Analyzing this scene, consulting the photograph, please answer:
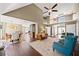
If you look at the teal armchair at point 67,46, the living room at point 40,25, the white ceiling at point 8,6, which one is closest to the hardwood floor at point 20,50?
the living room at point 40,25

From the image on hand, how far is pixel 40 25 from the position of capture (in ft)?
8.50

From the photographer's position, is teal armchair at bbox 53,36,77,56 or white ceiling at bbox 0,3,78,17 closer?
teal armchair at bbox 53,36,77,56

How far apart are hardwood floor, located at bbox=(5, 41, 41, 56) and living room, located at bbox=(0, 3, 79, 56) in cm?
4

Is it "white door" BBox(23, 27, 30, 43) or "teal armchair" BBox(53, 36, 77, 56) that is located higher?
"white door" BBox(23, 27, 30, 43)

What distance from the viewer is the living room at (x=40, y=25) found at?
2545 mm

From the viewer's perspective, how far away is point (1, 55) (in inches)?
103

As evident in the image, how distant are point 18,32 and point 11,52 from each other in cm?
41

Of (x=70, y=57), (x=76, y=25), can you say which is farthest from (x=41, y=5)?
(x=70, y=57)

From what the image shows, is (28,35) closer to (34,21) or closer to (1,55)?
(34,21)

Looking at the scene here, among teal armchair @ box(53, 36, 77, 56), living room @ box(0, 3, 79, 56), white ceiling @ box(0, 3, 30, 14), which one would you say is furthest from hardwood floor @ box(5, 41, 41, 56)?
white ceiling @ box(0, 3, 30, 14)

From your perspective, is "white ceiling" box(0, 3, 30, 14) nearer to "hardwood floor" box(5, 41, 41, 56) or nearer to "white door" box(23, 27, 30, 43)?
"white door" box(23, 27, 30, 43)

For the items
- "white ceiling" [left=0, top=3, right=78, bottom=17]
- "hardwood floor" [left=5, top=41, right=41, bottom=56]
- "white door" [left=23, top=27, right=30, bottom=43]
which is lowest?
"hardwood floor" [left=5, top=41, right=41, bottom=56]

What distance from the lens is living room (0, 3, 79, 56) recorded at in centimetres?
254

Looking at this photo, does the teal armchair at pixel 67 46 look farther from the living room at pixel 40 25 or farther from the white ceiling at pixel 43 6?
the white ceiling at pixel 43 6
